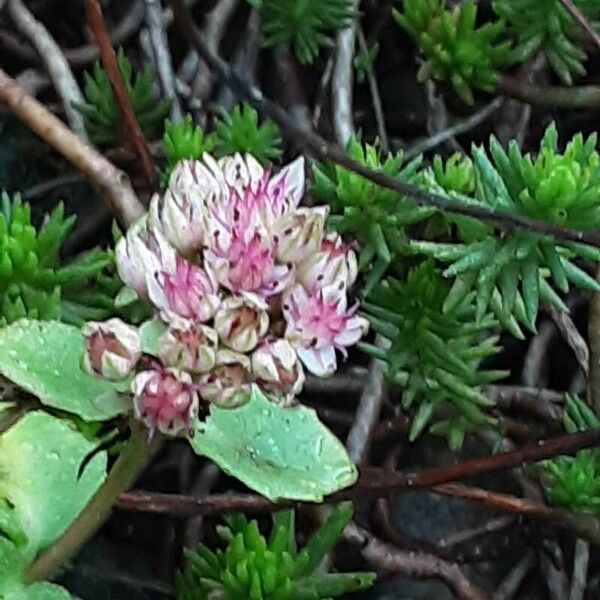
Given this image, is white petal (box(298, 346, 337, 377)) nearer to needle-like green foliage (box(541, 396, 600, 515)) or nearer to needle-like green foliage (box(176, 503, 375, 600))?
needle-like green foliage (box(176, 503, 375, 600))

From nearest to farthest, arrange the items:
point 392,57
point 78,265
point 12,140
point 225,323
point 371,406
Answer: point 225,323 < point 78,265 < point 371,406 < point 12,140 < point 392,57

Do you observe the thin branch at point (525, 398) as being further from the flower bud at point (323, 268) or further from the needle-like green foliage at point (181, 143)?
the flower bud at point (323, 268)

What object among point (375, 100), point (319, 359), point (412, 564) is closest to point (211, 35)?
point (375, 100)

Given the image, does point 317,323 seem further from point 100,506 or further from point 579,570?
point 579,570

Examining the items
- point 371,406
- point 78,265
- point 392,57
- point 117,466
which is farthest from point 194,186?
point 392,57

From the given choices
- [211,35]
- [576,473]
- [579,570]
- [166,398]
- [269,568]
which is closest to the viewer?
[166,398]

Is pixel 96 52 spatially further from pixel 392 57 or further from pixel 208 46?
pixel 392 57

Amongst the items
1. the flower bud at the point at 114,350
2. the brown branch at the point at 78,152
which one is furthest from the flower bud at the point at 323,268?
the brown branch at the point at 78,152
